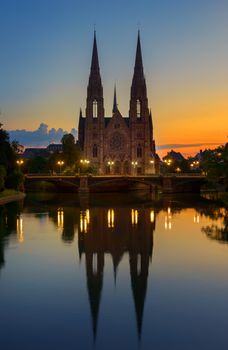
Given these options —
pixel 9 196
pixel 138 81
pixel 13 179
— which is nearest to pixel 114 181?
pixel 13 179

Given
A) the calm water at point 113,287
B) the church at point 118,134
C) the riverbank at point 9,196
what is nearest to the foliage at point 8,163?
the riverbank at point 9,196

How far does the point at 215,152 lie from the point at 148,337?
64.9 m

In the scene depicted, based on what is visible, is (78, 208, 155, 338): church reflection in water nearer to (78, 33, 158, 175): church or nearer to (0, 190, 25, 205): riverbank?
(0, 190, 25, 205): riverbank

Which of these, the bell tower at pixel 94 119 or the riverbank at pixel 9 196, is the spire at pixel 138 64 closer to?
the bell tower at pixel 94 119

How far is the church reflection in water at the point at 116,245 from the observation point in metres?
20.4

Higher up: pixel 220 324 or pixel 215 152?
pixel 215 152

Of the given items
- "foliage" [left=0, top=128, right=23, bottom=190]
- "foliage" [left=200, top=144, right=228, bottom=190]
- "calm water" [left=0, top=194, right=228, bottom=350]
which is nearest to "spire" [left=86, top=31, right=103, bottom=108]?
"foliage" [left=200, top=144, right=228, bottom=190]

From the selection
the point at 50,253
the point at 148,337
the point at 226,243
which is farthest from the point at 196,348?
the point at 226,243

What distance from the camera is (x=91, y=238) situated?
113 feet

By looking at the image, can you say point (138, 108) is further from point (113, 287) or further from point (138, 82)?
point (113, 287)

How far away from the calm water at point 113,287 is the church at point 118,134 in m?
78.4

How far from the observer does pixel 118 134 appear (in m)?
121

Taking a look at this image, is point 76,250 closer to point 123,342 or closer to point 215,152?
point 123,342

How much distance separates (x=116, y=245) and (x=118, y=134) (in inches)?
3572
